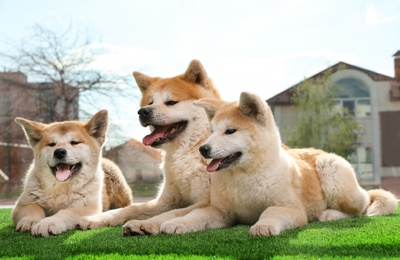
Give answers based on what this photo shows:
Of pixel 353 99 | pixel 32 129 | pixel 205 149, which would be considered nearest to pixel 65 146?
pixel 32 129

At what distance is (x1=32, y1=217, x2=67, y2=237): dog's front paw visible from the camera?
11.8 ft

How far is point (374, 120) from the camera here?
594 inches

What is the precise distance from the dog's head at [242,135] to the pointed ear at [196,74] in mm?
615

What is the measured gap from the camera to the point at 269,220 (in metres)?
3.28

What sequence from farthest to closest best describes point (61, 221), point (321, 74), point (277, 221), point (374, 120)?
1. point (321, 74)
2. point (374, 120)
3. point (61, 221)
4. point (277, 221)

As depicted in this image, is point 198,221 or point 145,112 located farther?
point 145,112

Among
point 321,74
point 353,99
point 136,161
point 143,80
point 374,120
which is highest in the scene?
point 321,74

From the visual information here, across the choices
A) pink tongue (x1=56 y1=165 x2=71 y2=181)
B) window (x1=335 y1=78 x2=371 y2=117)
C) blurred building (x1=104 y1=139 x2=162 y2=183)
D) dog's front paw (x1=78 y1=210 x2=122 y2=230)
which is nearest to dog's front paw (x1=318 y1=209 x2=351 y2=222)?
dog's front paw (x1=78 y1=210 x2=122 y2=230)

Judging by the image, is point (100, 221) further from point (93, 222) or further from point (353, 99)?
point (353, 99)

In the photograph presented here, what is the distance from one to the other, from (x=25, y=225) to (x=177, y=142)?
1266mm

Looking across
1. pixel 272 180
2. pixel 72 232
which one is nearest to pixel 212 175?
pixel 272 180

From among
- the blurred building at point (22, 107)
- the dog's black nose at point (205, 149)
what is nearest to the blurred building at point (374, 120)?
the blurred building at point (22, 107)

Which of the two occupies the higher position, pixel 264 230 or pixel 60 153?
pixel 60 153

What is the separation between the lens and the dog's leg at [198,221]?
339cm
